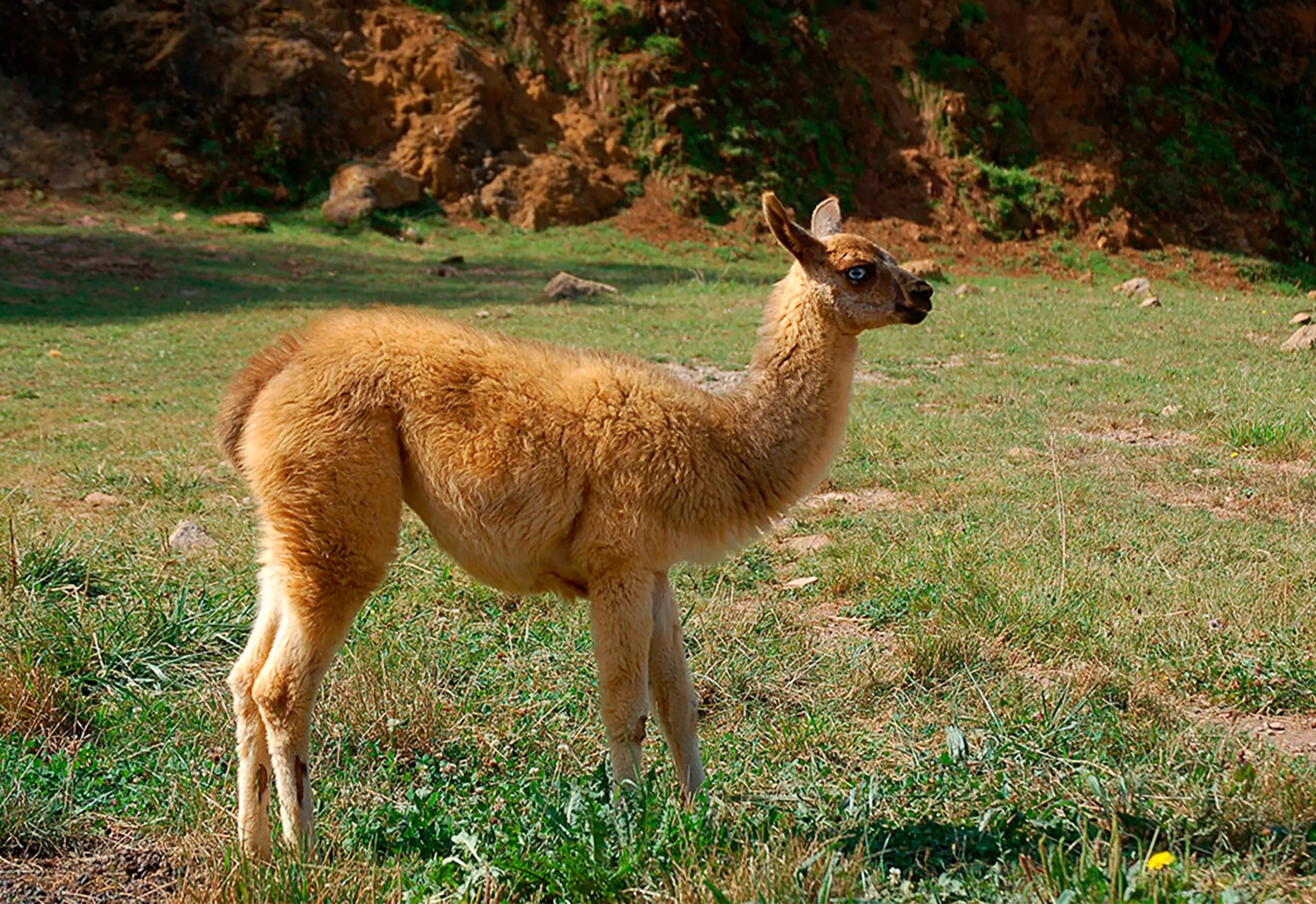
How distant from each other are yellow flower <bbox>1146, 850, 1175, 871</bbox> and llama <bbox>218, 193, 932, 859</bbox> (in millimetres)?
1716

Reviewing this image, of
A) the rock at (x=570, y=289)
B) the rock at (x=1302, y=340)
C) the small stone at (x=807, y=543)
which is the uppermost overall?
the rock at (x=1302, y=340)

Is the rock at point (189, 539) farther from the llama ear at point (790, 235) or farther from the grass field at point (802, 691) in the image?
the llama ear at point (790, 235)

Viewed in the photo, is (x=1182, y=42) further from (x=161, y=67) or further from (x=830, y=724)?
(x=830, y=724)

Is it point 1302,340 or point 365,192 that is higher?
point 365,192

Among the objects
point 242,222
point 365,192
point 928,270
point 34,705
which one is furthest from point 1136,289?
point 34,705

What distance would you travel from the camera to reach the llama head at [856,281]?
4902 millimetres

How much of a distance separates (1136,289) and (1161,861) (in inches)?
879

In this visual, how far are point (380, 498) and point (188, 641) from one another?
1.96 metres

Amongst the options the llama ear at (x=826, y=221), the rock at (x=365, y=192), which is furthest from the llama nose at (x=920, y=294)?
the rock at (x=365, y=192)

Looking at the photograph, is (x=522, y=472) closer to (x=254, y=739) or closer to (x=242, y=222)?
(x=254, y=739)

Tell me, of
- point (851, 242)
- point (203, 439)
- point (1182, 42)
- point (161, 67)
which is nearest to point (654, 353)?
point (203, 439)

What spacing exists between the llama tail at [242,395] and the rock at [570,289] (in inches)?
611

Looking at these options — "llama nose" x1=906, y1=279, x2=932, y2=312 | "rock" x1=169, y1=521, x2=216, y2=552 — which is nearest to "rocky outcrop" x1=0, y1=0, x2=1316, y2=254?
"rock" x1=169, y1=521, x2=216, y2=552

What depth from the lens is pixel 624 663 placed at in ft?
14.2
